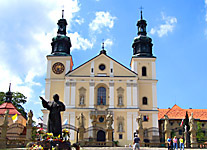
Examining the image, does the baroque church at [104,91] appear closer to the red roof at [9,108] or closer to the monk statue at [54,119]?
the red roof at [9,108]

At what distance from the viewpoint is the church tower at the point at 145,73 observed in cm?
3762

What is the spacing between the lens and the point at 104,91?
3772cm

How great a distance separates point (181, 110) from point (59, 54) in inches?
1008

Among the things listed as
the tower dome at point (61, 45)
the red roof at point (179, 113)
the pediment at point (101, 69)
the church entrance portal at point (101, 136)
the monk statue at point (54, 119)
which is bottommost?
the church entrance portal at point (101, 136)

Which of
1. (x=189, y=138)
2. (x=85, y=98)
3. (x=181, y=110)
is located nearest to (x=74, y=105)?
(x=85, y=98)

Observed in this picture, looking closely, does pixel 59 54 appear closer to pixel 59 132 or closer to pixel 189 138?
pixel 189 138

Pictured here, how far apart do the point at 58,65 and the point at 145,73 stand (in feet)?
41.5

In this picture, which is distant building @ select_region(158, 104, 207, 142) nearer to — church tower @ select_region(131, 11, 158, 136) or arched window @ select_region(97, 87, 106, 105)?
church tower @ select_region(131, 11, 158, 136)

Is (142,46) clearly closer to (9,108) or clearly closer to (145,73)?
(145,73)

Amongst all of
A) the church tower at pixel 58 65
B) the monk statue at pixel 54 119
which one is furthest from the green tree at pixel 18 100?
the monk statue at pixel 54 119

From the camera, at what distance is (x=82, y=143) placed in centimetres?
2489

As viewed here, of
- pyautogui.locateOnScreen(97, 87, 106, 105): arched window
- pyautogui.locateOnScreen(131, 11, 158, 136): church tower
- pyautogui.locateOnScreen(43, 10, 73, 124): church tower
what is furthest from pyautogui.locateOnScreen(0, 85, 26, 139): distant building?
pyautogui.locateOnScreen(131, 11, 158, 136): church tower

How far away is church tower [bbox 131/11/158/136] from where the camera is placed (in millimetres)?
37625

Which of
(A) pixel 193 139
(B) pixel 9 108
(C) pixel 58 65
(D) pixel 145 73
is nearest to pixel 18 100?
(B) pixel 9 108
